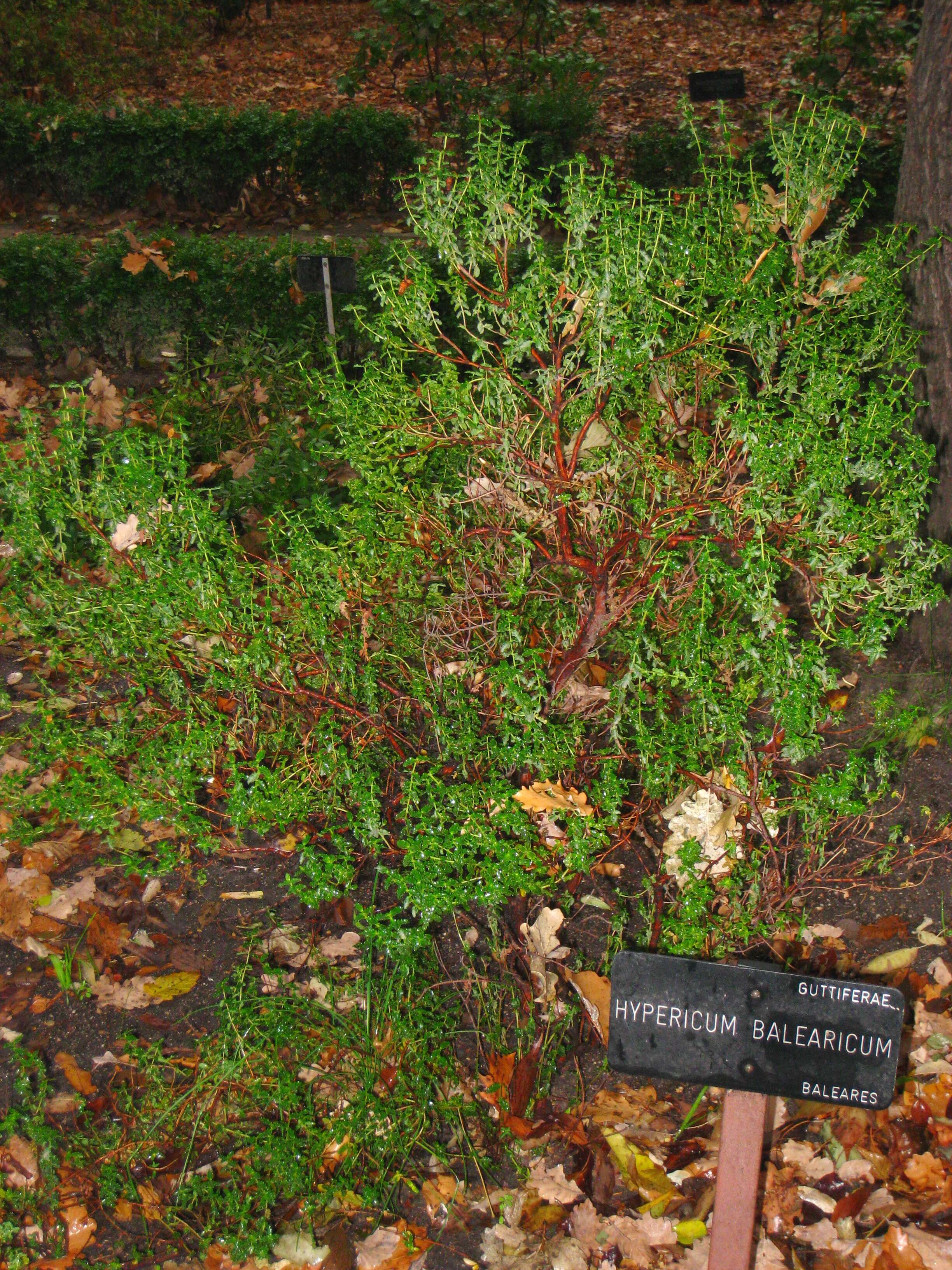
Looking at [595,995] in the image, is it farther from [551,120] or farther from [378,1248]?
[551,120]

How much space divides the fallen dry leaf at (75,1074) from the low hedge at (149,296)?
3.74 meters

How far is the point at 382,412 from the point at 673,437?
78 centimetres

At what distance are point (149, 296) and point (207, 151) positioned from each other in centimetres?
280

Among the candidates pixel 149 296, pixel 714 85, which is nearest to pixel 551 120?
pixel 714 85

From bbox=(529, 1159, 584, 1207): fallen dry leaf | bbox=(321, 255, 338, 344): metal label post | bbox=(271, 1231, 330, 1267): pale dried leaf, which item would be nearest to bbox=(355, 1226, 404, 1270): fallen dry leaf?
bbox=(271, 1231, 330, 1267): pale dried leaf

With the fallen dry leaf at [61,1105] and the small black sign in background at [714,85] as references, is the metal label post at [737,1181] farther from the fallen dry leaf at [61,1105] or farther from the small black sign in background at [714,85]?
the small black sign in background at [714,85]

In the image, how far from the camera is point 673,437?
2652mm

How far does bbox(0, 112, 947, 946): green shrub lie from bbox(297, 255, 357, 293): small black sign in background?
1.40 meters

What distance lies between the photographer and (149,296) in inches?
220

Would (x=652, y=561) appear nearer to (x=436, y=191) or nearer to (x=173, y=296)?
(x=436, y=191)

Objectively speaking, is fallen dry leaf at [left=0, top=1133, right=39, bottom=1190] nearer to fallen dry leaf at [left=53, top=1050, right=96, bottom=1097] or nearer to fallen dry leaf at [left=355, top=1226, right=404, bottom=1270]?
fallen dry leaf at [left=53, top=1050, right=96, bottom=1097]

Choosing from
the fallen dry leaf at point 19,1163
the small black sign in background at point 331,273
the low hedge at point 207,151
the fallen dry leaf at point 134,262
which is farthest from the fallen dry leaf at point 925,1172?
the low hedge at point 207,151

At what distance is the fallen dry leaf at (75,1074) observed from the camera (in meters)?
2.55

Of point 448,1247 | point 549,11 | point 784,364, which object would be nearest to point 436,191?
point 784,364
